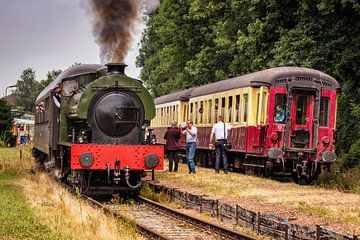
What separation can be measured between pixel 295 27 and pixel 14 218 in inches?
757

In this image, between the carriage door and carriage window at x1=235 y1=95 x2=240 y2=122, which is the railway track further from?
carriage window at x1=235 y1=95 x2=240 y2=122

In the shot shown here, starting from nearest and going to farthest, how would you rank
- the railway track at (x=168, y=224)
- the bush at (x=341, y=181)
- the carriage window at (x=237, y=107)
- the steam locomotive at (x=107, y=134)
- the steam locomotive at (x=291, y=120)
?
the railway track at (x=168, y=224) < the steam locomotive at (x=107, y=134) < the bush at (x=341, y=181) < the steam locomotive at (x=291, y=120) < the carriage window at (x=237, y=107)

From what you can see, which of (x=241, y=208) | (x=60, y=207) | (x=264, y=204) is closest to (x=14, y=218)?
(x=60, y=207)

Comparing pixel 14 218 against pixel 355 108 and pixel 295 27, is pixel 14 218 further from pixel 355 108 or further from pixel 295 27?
pixel 295 27

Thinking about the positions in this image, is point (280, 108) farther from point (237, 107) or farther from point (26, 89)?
point (26, 89)

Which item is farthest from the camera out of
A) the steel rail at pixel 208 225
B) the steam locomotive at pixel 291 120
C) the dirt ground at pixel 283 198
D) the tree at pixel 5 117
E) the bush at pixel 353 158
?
the tree at pixel 5 117

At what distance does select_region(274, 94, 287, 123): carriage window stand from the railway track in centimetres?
580

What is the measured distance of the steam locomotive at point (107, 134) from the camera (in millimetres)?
15891

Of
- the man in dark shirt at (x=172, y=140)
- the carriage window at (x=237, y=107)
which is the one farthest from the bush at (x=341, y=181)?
the man in dark shirt at (x=172, y=140)

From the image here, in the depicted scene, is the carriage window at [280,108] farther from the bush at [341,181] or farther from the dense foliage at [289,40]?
the dense foliage at [289,40]

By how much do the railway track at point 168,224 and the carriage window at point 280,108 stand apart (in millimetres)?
5804

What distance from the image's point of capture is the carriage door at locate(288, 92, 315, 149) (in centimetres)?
2039

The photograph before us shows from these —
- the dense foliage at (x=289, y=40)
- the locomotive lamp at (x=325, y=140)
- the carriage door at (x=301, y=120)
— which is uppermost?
the dense foliage at (x=289, y=40)

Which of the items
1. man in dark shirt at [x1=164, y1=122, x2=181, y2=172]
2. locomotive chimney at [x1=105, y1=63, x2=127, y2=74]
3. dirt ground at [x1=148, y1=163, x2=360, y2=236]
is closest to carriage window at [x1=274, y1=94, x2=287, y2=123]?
dirt ground at [x1=148, y1=163, x2=360, y2=236]
